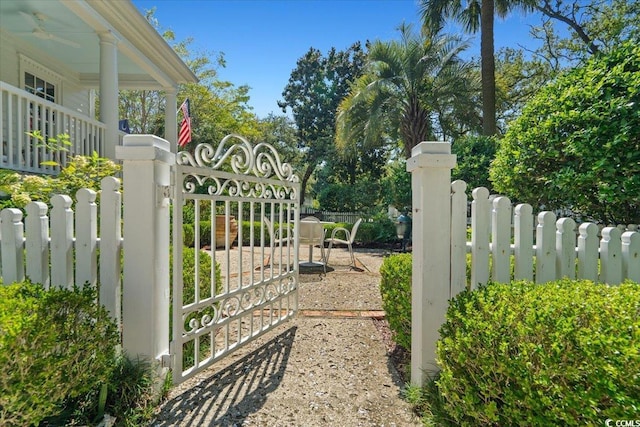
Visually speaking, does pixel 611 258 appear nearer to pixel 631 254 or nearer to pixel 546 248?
pixel 631 254

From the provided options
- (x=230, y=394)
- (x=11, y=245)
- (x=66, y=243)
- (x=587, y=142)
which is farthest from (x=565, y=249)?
(x=11, y=245)

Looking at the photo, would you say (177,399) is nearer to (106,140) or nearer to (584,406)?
(584,406)

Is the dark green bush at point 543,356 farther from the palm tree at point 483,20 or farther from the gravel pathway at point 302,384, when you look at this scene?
the palm tree at point 483,20

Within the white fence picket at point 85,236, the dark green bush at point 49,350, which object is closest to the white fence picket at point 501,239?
the dark green bush at point 49,350

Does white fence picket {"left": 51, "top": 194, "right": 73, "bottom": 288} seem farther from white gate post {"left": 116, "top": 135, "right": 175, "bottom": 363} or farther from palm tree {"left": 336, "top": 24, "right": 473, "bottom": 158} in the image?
palm tree {"left": 336, "top": 24, "right": 473, "bottom": 158}

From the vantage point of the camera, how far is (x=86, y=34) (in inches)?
247

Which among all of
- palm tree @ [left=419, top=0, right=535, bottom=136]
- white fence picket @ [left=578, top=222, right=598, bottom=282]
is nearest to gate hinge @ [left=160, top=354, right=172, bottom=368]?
white fence picket @ [left=578, top=222, right=598, bottom=282]

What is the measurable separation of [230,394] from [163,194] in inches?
57.3

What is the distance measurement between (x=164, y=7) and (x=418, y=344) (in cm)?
2292

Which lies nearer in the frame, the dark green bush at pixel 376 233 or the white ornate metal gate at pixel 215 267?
the white ornate metal gate at pixel 215 267

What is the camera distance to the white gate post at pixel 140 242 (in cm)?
204

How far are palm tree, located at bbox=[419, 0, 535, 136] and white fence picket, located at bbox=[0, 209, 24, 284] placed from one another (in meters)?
10.6

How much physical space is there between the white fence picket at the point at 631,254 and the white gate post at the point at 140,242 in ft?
10.5

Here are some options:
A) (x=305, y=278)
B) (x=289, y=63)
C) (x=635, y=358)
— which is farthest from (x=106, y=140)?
(x=289, y=63)
